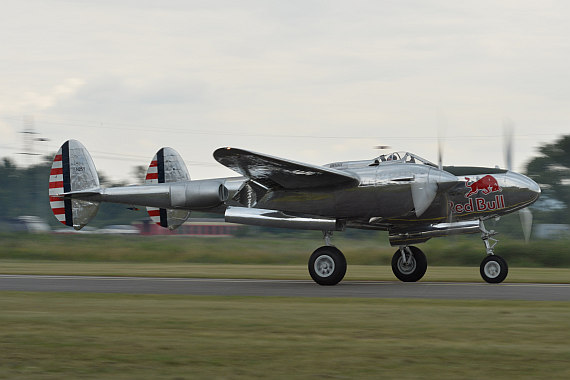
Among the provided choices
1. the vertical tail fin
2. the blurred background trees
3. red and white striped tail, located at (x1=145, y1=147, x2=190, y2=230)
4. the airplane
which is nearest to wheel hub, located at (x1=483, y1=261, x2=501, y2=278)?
the airplane

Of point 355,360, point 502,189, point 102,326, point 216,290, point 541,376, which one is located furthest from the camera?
point 502,189

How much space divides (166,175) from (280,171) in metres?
7.20

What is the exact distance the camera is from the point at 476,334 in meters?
10.4

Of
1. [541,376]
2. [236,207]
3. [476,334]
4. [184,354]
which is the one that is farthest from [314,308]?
[236,207]

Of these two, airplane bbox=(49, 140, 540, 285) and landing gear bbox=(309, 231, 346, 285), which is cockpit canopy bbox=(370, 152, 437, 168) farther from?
landing gear bbox=(309, 231, 346, 285)

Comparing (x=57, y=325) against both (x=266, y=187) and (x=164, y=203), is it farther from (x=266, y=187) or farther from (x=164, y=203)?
(x=164, y=203)

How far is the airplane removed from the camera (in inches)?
765

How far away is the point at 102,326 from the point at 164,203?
12.4 m

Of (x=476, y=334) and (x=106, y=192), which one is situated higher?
(x=106, y=192)

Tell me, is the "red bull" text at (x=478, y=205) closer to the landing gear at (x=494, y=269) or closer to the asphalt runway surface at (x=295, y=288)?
the landing gear at (x=494, y=269)

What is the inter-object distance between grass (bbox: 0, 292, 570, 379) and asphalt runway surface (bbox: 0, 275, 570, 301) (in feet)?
6.19

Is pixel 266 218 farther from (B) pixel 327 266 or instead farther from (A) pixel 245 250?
(A) pixel 245 250

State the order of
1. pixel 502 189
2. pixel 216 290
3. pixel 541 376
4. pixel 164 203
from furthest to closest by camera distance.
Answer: pixel 164 203, pixel 502 189, pixel 216 290, pixel 541 376

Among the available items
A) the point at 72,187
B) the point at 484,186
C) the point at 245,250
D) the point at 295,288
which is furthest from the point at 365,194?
the point at 245,250
